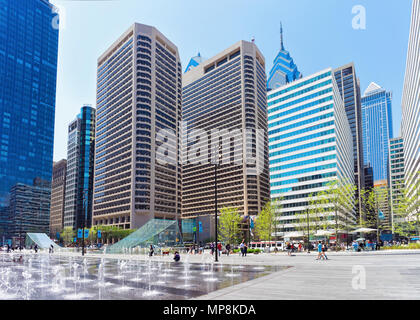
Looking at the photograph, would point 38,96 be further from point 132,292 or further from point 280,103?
point 132,292

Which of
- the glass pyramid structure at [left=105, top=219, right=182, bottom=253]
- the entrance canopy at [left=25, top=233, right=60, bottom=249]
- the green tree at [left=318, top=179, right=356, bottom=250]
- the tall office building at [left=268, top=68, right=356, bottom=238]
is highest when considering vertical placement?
the tall office building at [left=268, top=68, right=356, bottom=238]

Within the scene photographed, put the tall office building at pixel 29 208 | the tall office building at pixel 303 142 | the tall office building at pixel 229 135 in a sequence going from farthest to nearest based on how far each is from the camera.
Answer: the tall office building at pixel 229 135 → the tall office building at pixel 29 208 → the tall office building at pixel 303 142

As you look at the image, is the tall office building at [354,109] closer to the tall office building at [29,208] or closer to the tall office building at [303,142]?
the tall office building at [303,142]

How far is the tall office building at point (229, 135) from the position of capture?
6344 inches

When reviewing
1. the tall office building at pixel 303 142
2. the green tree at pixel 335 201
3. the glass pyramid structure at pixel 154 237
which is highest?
the tall office building at pixel 303 142

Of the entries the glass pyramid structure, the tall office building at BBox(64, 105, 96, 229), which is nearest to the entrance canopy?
the glass pyramid structure

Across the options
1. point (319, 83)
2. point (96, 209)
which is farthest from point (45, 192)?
point (319, 83)

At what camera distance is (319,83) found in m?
111

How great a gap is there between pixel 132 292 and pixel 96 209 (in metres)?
150

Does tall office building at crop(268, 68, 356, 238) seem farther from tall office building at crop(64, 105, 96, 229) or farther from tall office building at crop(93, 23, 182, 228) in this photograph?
tall office building at crop(64, 105, 96, 229)

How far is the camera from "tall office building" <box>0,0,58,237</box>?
150875 millimetres

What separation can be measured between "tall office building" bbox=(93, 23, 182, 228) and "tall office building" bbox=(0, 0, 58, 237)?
2898 centimetres

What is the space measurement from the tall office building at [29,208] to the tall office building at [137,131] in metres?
29.6

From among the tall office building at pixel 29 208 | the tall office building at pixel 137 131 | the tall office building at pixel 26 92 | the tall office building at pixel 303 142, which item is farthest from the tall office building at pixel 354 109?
the tall office building at pixel 29 208
